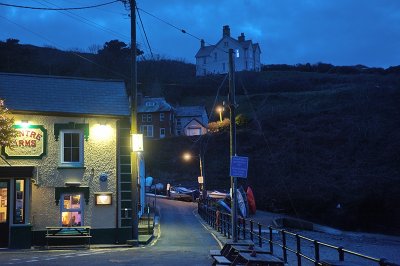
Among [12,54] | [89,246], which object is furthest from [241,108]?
[89,246]

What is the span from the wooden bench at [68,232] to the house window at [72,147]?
2.81 m

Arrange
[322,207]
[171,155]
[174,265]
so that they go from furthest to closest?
[171,155] < [322,207] < [174,265]

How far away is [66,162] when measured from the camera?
74.3ft

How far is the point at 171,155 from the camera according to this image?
280 ft

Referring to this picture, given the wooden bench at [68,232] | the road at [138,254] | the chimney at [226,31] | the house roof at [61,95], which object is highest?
the chimney at [226,31]

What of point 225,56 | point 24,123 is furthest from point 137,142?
point 225,56

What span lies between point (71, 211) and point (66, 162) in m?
2.13

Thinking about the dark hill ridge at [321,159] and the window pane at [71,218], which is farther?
the dark hill ridge at [321,159]

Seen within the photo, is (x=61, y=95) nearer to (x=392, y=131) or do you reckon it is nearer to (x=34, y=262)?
(x=34, y=262)

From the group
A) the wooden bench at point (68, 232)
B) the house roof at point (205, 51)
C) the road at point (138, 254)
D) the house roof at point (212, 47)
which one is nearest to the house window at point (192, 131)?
the house roof at point (212, 47)

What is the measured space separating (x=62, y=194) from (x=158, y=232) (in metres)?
7.87

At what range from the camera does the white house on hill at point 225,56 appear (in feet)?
406

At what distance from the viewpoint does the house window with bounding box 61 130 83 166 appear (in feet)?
74.5

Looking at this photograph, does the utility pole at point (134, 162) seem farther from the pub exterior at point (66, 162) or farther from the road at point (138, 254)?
the road at point (138, 254)
